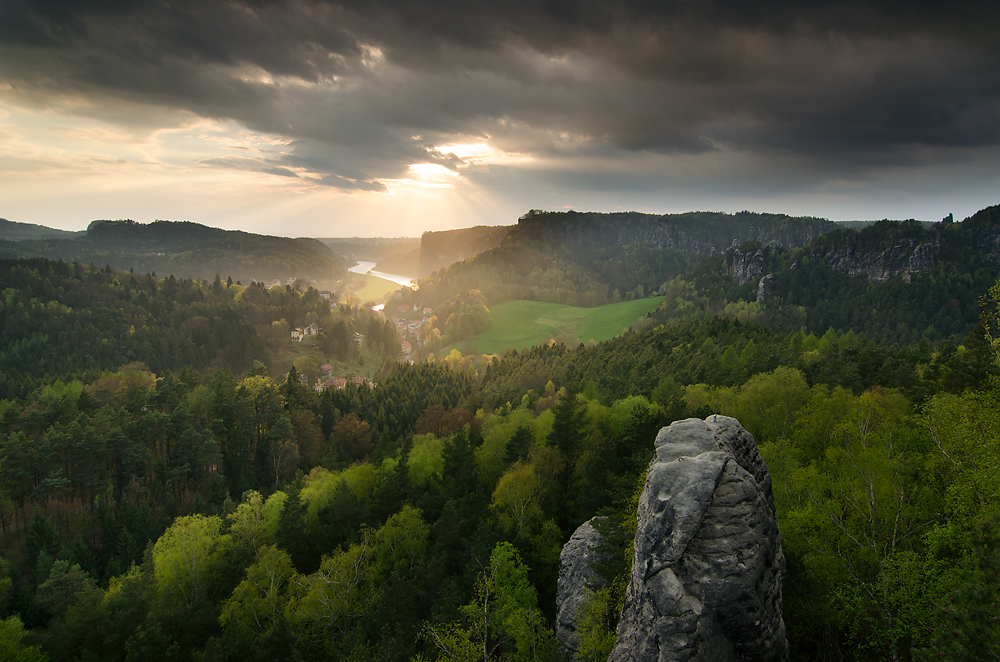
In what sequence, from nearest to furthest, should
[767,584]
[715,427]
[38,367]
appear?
[767,584] < [715,427] < [38,367]

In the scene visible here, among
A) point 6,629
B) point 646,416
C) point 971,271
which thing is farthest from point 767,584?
point 971,271

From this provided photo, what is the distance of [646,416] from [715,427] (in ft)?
55.0

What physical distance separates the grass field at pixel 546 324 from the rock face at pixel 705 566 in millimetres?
127435

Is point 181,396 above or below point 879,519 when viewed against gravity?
below

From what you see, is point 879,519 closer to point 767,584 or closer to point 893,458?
point 893,458

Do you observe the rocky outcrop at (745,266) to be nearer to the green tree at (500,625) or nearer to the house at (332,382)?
the house at (332,382)

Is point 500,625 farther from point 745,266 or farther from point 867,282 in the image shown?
point 867,282

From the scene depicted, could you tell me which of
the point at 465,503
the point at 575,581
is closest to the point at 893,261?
the point at 465,503

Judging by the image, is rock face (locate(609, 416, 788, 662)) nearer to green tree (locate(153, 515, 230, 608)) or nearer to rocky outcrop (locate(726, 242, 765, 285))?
green tree (locate(153, 515, 230, 608))

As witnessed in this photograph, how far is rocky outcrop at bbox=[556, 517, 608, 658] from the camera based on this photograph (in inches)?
845

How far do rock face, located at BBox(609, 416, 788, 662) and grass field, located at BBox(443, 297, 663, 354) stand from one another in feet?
418

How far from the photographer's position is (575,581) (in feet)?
74.1

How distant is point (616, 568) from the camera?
21.1m

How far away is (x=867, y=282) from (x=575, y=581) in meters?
197
